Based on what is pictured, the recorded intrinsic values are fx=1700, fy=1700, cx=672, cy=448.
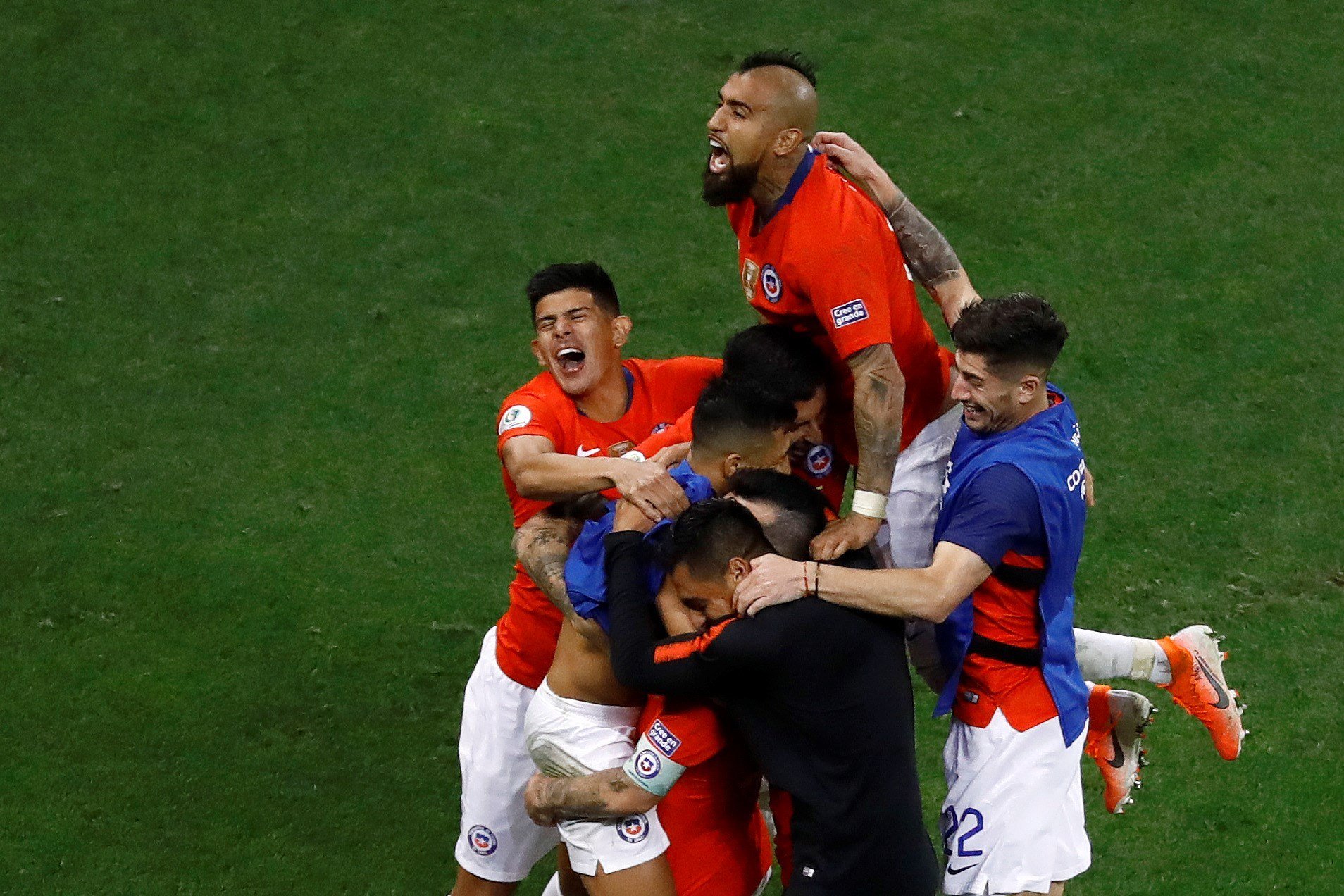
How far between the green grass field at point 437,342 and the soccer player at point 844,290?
60.0 inches

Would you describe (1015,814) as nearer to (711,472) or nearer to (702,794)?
(702,794)

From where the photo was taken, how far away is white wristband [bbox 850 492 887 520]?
4.60 m

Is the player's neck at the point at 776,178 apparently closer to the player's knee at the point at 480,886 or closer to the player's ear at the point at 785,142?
the player's ear at the point at 785,142

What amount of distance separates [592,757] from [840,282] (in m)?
1.47

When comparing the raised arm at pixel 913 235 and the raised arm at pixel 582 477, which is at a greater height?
the raised arm at pixel 913 235

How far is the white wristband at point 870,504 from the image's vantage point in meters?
4.60

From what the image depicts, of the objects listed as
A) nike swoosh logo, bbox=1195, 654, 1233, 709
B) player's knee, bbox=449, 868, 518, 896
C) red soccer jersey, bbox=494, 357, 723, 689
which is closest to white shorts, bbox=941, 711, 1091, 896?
nike swoosh logo, bbox=1195, 654, 1233, 709

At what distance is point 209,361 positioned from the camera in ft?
27.2

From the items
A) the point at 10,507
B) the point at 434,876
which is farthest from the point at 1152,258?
the point at 10,507

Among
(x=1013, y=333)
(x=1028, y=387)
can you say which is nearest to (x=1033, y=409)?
(x=1028, y=387)

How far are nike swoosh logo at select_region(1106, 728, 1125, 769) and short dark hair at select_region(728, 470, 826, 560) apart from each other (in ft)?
5.08

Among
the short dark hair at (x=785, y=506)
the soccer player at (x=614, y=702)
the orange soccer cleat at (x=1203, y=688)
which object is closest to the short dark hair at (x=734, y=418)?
the soccer player at (x=614, y=702)

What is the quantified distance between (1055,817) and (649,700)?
1.16 m

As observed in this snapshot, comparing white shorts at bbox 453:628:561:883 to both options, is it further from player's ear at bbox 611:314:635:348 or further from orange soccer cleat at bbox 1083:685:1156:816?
orange soccer cleat at bbox 1083:685:1156:816
